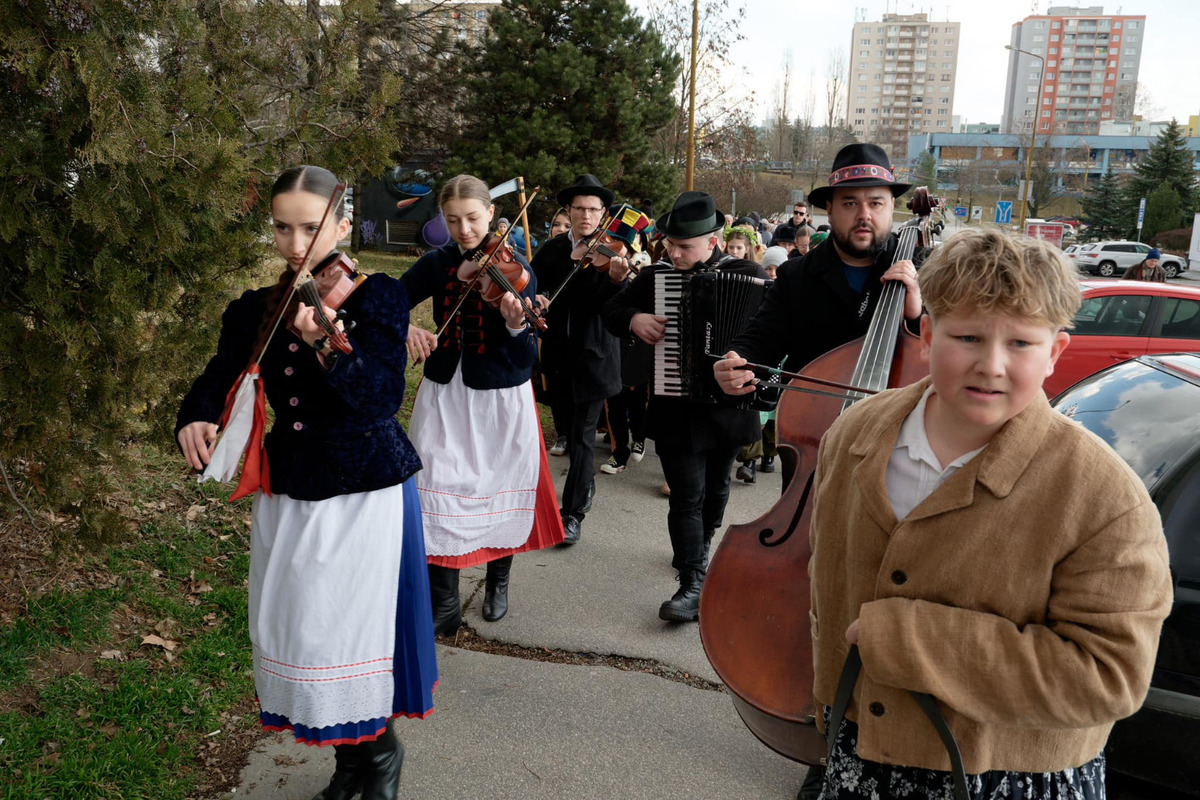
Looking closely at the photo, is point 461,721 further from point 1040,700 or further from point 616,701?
point 1040,700

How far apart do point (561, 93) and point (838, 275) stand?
13.9m

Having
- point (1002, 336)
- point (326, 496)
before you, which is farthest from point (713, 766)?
point (1002, 336)

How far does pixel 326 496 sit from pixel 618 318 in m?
2.35

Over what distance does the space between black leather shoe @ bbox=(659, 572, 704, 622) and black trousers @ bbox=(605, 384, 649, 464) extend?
246 centimetres

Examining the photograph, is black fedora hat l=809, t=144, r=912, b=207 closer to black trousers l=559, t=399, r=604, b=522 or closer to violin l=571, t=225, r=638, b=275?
violin l=571, t=225, r=638, b=275

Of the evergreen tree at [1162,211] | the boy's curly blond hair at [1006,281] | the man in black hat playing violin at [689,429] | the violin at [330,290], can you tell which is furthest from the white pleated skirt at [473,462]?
the evergreen tree at [1162,211]

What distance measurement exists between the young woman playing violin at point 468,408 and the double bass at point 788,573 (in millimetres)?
1485

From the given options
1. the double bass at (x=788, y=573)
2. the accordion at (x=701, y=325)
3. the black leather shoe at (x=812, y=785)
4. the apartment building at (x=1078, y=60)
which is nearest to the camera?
the double bass at (x=788, y=573)

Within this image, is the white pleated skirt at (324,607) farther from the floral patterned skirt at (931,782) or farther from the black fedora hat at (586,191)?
the black fedora hat at (586,191)

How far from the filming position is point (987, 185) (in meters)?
58.5

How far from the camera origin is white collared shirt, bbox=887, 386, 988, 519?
167 centimetres

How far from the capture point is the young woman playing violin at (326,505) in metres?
2.53

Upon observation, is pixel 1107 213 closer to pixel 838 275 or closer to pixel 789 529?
pixel 838 275

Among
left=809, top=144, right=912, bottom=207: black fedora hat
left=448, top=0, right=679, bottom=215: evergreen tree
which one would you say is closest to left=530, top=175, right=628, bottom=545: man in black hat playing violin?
left=809, top=144, right=912, bottom=207: black fedora hat
